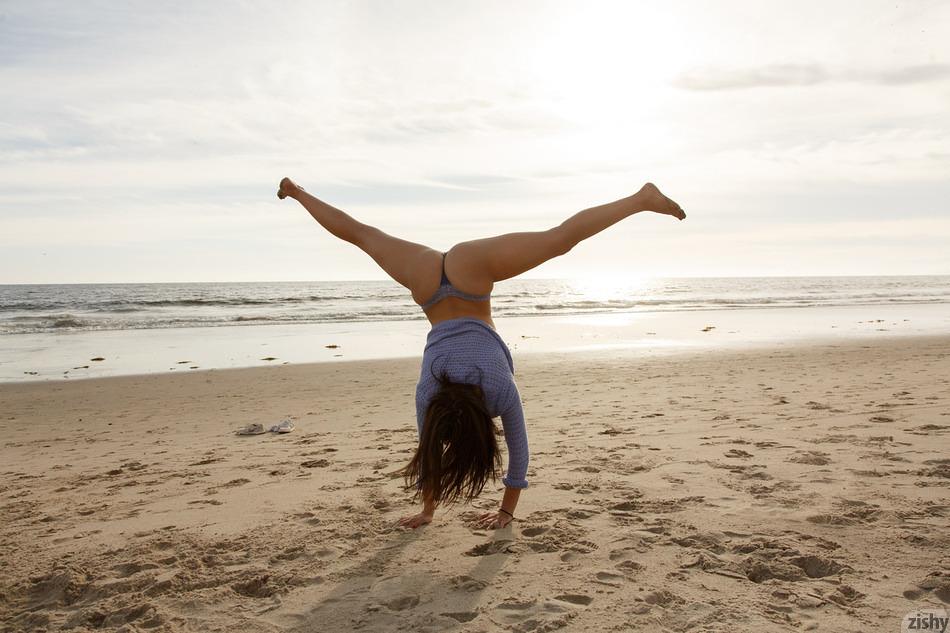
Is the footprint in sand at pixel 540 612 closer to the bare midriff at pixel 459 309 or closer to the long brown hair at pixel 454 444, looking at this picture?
the long brown hair at pixel 454 444

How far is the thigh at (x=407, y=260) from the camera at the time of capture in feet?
11.4

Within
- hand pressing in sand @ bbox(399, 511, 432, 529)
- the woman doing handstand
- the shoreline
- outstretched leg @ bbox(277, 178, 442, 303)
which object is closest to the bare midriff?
the woman doing handstand

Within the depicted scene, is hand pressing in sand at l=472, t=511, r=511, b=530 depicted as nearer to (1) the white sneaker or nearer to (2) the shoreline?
(1) the white sneaker

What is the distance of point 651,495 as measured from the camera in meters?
4.12

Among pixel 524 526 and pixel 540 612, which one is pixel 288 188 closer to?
pixel 524 526

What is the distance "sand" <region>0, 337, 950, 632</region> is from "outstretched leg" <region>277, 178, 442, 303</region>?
1.42 m

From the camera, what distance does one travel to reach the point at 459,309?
349 centimetres

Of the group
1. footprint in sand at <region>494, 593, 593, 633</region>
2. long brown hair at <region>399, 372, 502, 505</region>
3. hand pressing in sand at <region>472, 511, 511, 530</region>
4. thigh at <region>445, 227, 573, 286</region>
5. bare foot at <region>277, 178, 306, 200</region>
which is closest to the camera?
footprint in sand at <region>494, 593, 593, 633</region>

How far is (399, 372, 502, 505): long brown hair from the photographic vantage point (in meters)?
3.19

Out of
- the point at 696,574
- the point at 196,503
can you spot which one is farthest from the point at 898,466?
the point at 196,503

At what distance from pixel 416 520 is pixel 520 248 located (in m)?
1.70

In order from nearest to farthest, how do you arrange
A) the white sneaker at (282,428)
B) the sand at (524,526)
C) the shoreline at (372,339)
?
the sand at (524,526) → the white sneaker at (282,428) → the shoreline at (372,339)

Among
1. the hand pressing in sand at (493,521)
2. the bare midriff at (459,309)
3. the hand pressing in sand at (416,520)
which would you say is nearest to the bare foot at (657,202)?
the bare midriff at (459,309)

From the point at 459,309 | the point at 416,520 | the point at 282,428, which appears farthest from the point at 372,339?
the point at 459,309
